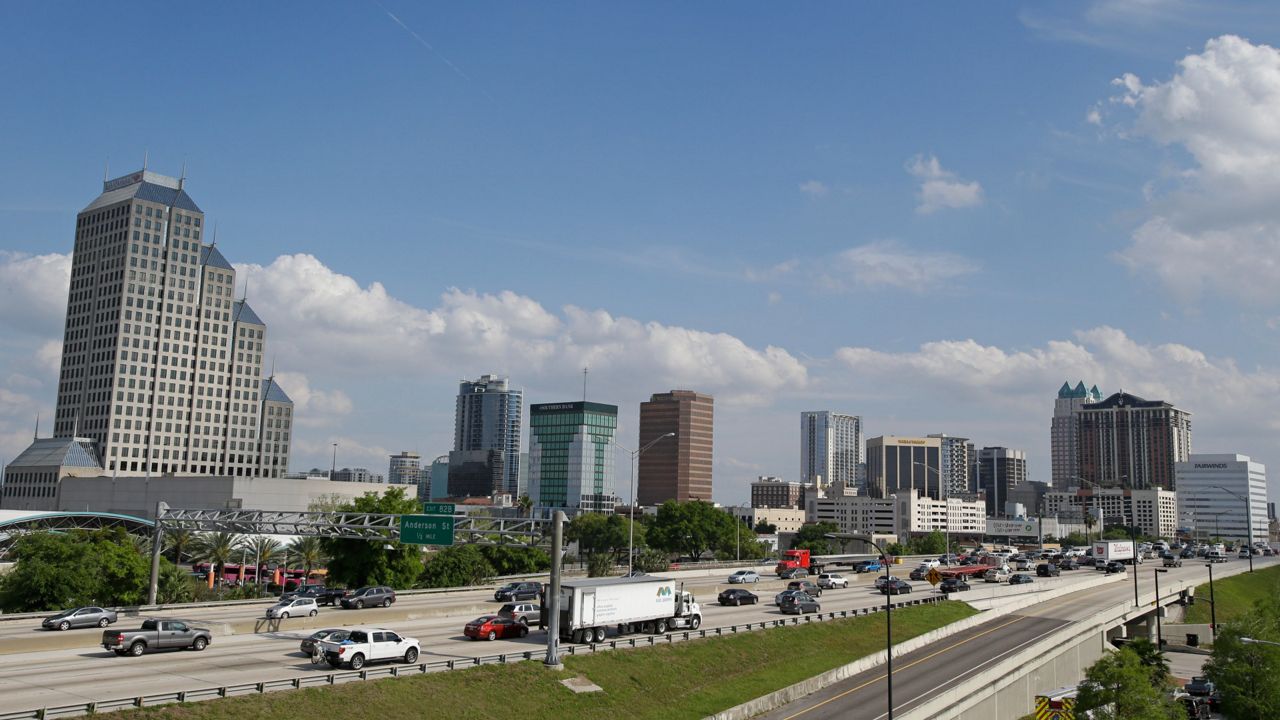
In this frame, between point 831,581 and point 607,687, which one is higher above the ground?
point 831,581

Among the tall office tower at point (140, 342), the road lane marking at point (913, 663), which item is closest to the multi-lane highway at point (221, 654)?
the road lane marking at point (913, 663)

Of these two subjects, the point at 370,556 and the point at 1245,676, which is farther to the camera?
the point at 370,556

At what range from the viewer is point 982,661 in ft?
203

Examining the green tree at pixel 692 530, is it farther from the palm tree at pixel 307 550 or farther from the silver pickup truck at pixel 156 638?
the silver pickup truck at pixel 156 638

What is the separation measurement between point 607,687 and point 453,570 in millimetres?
43350

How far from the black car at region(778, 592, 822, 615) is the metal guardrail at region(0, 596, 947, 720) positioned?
9.21 feet

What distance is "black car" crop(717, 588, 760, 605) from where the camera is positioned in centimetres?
7756

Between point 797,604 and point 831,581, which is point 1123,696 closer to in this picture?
point 797,604

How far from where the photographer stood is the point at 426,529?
61.9 meters

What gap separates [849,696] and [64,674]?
121ft

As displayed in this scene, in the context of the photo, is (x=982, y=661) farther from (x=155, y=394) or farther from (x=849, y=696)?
(x=155, y=394)

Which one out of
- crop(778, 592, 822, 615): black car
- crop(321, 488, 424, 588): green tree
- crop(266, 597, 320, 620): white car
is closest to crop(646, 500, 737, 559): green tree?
crop(778, 592, 822, 615): black car

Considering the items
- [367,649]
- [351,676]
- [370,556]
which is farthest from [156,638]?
[370,556]

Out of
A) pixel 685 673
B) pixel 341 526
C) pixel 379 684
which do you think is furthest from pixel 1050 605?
pixel 379 684
